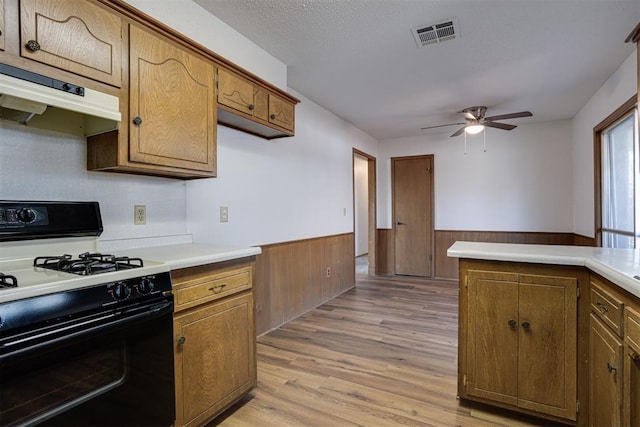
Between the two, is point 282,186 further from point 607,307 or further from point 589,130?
point 589,130


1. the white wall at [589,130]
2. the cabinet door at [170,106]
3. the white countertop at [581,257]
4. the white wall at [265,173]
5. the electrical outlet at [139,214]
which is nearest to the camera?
the white countertop at [581,257]

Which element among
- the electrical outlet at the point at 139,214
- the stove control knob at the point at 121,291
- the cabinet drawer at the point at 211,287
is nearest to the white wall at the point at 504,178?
the cabinet drawer at the point at 211,287

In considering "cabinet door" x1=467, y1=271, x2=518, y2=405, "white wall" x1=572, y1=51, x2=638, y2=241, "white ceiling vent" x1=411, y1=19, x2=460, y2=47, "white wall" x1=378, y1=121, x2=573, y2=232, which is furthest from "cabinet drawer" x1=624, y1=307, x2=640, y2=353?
"white wall" x1=378, y1=121, x2=573, y2=232

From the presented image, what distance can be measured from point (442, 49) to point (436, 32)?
275 mm

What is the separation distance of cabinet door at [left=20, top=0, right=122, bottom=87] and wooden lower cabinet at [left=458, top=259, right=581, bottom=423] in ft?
6.68

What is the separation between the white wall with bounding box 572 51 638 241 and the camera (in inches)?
112

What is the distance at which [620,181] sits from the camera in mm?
3256

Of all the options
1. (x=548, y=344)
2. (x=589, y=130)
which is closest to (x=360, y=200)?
Answer: (x=589, y=130)

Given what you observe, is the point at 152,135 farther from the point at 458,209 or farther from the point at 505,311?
the point at 458,209

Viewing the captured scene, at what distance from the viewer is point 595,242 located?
3777 mm

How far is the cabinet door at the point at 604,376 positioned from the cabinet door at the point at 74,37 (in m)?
2.41

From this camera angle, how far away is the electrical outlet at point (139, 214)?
1.91 m

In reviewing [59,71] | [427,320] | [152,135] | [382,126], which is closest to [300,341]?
[427,320]

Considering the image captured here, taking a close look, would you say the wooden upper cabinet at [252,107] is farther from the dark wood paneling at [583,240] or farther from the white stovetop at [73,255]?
the dark wood paneling at [583,240]
